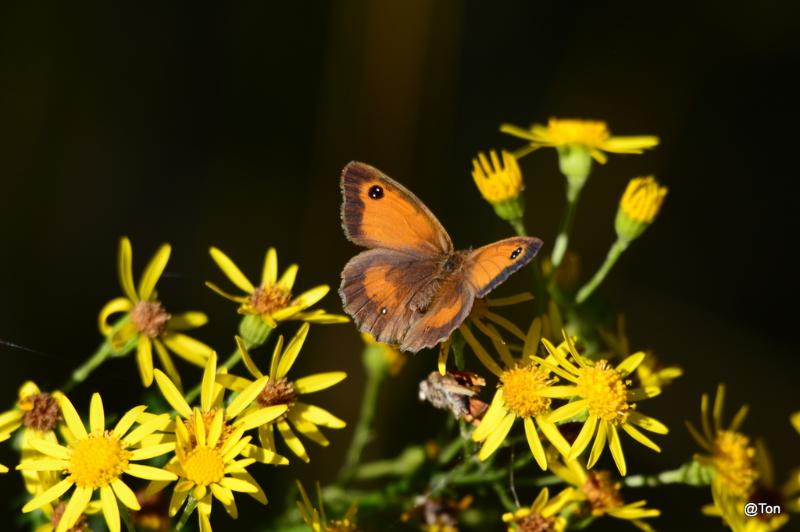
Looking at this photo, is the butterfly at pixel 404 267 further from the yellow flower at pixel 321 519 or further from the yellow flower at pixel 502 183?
the yellow flower at pixel 321 519

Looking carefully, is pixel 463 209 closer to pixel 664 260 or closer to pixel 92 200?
pixel 664 260

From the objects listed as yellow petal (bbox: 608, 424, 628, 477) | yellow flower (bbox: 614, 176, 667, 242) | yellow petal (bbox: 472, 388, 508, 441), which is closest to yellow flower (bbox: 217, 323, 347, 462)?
yellow petal (bbox: 472, 388, 508, 441)

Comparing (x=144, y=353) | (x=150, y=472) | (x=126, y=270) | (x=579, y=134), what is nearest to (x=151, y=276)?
(x=126, y=270)

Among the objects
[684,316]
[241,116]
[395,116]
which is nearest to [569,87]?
[395,116]

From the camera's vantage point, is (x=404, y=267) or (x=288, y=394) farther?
(x=404, y=267)

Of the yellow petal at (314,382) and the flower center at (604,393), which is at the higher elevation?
the flower center at (604,393)

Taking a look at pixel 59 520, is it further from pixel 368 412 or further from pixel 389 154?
pixel 389 154

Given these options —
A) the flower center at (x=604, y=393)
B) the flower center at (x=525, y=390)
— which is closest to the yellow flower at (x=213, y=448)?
the flower center at (x=525, y=390)
